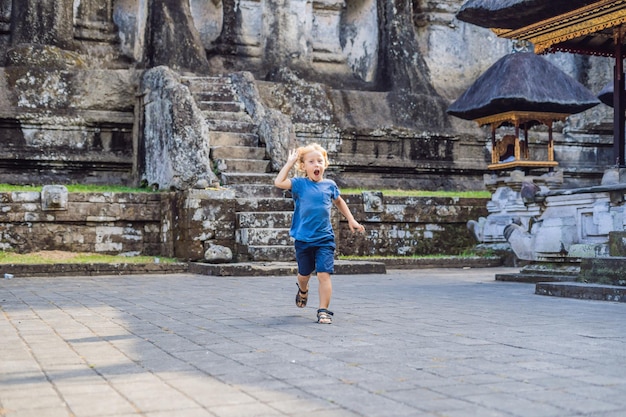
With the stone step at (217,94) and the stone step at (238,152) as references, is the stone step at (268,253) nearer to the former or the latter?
the stone step at (238,152)

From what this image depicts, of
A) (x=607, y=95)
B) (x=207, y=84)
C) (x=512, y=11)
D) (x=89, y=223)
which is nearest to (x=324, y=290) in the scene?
(x=512, y=11)

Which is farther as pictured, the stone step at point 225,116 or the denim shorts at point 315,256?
the stone step at point 225,116

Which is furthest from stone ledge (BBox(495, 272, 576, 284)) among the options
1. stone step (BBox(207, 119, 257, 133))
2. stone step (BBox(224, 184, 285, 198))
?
stone step (BBox(207, 119, 257, 133))

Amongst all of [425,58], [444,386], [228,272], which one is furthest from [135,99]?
[444,386]

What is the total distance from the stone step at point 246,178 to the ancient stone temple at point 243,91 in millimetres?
37

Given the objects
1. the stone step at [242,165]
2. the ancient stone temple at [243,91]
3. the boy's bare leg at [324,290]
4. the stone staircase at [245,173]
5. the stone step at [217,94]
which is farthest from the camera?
the stone step at [217,94]

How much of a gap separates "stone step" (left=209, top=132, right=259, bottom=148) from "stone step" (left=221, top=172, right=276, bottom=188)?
33.8 inches

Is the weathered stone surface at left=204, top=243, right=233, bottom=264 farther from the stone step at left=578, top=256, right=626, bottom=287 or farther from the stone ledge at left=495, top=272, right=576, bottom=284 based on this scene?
the stone step at left=578, top=256, right=626, bottom=287

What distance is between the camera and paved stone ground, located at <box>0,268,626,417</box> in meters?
3.53

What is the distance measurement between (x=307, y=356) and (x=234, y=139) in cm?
932

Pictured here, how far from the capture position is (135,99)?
49.1ft

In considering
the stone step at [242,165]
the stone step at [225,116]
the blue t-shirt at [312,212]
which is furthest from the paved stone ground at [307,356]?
the stone step at [225,116]

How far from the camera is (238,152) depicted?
1338cm

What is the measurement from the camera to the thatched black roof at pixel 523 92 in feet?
46.5
